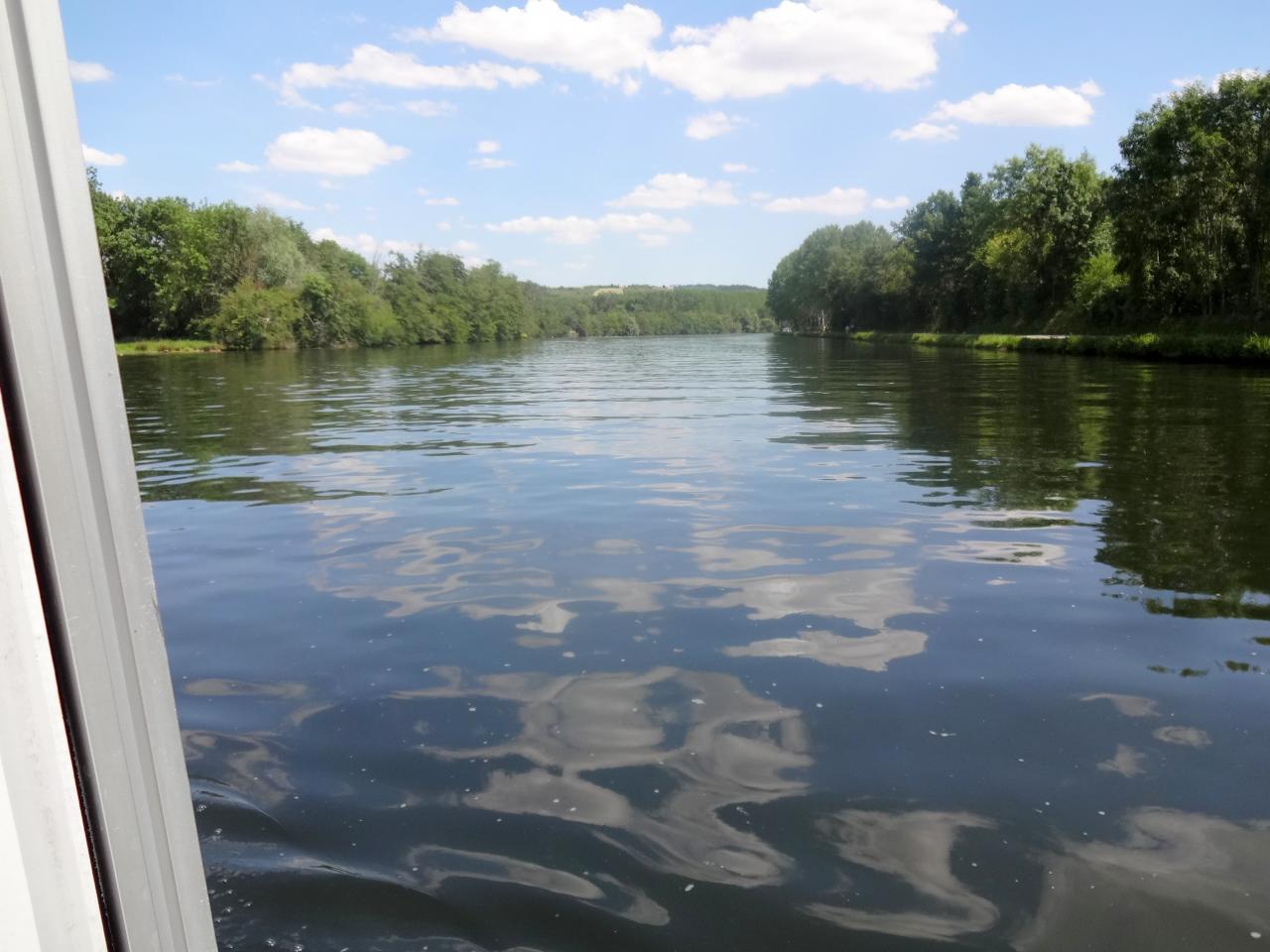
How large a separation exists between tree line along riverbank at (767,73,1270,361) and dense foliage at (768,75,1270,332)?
76 millimetres

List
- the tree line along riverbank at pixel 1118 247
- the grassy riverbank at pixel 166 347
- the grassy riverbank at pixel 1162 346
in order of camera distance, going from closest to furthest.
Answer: the grassy riverbank at pixel 1162 346 < the tree line along riverbank at pixel 1118 247 < the grassy riverbank at pixel 166 347

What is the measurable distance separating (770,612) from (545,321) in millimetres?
151893

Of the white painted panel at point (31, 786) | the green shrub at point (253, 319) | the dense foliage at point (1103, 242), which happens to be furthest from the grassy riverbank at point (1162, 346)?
the green shrub at point (253, 319)

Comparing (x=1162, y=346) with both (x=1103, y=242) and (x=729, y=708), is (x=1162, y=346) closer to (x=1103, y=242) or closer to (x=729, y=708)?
(x=1103, y=242)

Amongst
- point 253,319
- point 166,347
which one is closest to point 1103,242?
point 253,319

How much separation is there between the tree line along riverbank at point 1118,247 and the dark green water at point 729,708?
29606 mm

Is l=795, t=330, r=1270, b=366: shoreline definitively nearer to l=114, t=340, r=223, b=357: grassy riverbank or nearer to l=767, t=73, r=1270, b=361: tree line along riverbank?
l=767, t=73, r=1270, b=361: tree line along riverbank

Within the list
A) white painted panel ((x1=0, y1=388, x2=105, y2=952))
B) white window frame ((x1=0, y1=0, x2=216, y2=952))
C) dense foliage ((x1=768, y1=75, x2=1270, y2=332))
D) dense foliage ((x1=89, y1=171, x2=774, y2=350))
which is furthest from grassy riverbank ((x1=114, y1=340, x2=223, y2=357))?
white painted panel ((x1=0, y1=388, x2=105, y2=952))

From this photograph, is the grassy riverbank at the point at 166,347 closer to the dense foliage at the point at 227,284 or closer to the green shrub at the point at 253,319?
the dense foliage at the point at 227,284

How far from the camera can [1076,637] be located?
509 centimetres

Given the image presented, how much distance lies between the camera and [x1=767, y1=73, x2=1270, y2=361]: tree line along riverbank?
38.0 meters

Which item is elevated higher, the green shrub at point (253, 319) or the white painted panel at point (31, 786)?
the green shrub at point (253, 319)

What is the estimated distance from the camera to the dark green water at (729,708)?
111 inches

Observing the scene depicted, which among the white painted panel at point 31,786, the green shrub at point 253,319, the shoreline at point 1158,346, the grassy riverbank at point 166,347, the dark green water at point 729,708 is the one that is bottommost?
the shoreline at point 1158,346
